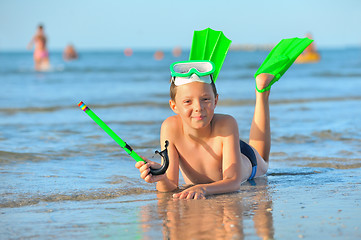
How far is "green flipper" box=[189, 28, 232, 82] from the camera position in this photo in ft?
14.7

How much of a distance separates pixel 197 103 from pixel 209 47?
1.20 metres

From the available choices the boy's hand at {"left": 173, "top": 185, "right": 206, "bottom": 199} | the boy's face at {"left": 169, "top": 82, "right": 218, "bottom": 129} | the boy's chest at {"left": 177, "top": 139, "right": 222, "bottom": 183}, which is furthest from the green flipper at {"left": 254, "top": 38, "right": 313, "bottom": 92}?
the boy's hand at {"left": 173, "top": 185, "right": 206, "bottom": 199}

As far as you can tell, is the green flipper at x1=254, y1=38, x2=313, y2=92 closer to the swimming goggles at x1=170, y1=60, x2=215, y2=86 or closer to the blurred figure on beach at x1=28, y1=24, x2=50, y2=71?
the swimming goggles at x1=170, y1=60, x2=215, y2=86

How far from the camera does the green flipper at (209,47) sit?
4.47 m

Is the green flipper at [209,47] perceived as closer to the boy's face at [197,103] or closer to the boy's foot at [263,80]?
the boy's foot at [263,80]

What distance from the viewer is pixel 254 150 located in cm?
434

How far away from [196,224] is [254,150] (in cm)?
168

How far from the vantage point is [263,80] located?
14.8 ft

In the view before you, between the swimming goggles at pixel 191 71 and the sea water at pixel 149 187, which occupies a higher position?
the swimming goggles at pixel 191 71

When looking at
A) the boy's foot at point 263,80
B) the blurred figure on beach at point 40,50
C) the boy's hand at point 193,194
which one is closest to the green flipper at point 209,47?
the boy's foot at point 263,80

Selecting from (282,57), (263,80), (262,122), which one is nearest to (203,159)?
(262,122)

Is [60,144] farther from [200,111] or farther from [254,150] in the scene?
[200,111]

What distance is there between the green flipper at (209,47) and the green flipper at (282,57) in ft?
1.16

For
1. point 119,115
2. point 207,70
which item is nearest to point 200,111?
point 207,70
